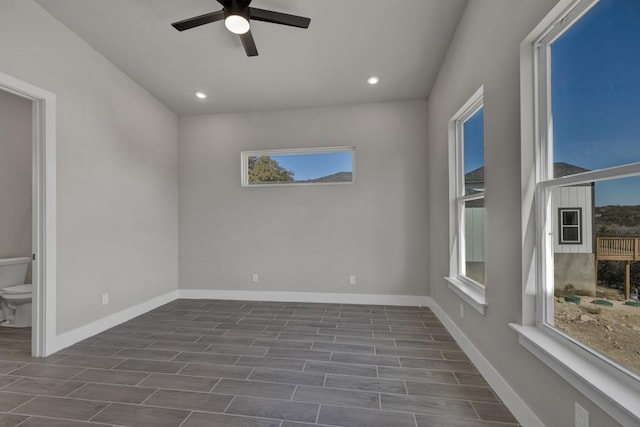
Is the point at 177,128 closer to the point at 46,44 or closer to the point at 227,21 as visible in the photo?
the point at 46,44

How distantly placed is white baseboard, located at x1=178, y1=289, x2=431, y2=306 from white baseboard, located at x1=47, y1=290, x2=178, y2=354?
48 centimetres

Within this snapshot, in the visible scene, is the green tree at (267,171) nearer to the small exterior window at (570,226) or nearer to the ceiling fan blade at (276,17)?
the ceiling fan blade at (276,17)

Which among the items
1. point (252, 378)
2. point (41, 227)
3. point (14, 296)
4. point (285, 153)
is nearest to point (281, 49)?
point (285, 153)

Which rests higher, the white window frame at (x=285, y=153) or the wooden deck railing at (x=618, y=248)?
the white window frame at (x=285, y=153)

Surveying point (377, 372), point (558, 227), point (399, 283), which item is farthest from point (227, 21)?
point (399, 283)

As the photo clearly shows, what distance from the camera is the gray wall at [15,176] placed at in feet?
12.1

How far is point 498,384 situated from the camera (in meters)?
1.96

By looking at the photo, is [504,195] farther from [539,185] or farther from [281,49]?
[281,49]

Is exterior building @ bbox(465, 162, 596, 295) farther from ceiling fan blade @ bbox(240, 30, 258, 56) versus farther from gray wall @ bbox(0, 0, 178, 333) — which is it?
gray wall @ bbox(0, 0, 178, 333)

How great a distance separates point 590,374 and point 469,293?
134cm

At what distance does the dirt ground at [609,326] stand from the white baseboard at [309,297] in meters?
2.58

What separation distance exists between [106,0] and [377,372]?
3.89m

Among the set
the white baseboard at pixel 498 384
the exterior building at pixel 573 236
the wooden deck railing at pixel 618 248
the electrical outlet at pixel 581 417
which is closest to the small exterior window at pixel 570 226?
the exterior building at pixel 573 236

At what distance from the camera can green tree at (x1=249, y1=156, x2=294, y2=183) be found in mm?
4355
